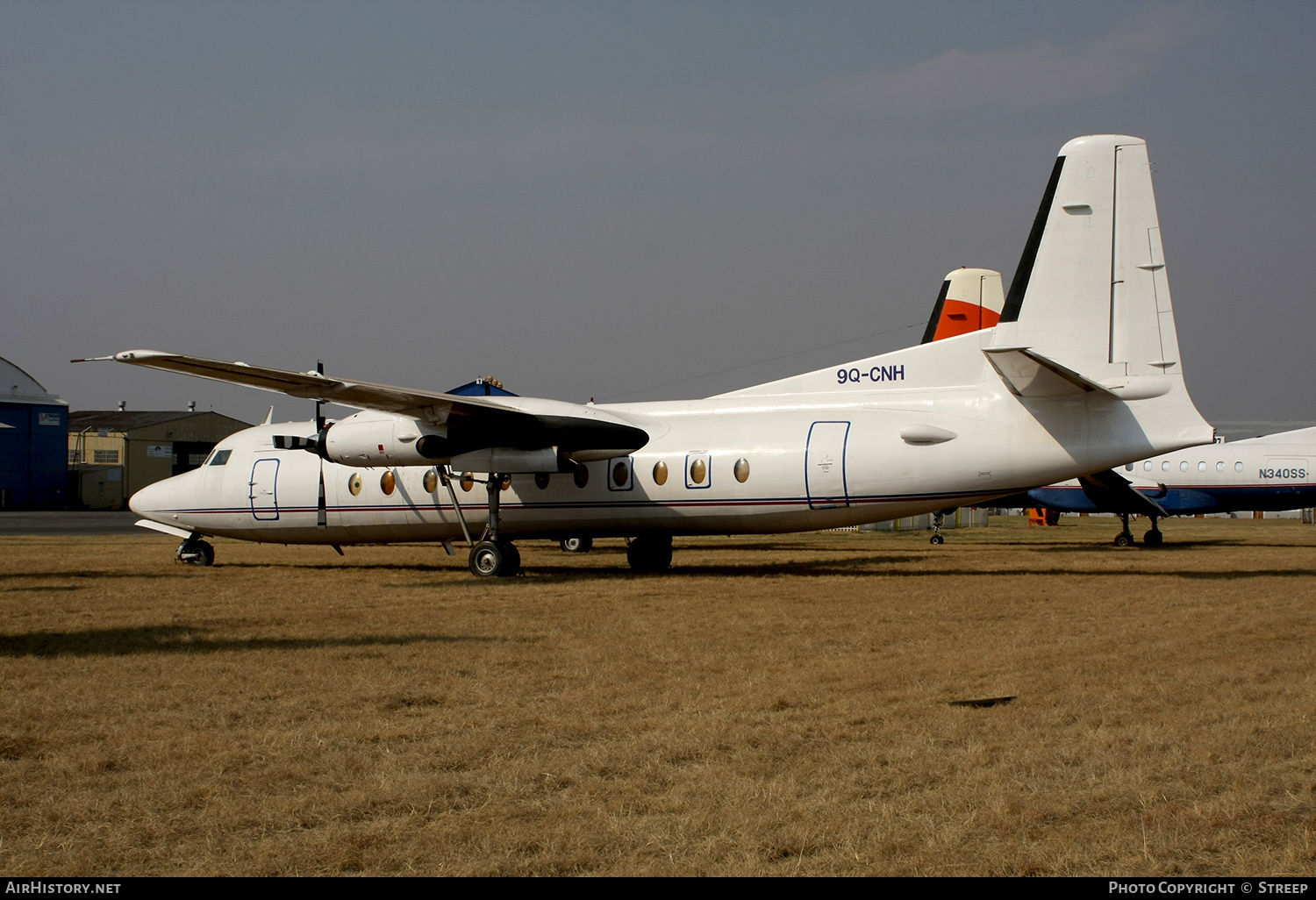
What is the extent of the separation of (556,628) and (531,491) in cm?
813

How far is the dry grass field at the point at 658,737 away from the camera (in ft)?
14.1

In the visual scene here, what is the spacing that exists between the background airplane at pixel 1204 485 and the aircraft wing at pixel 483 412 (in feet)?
55.5

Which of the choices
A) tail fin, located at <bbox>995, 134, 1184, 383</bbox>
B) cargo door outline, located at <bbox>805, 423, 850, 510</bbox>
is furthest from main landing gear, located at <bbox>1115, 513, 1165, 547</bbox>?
cargo door outline, located at <bbox>805, 423, 850, 510</bbox>

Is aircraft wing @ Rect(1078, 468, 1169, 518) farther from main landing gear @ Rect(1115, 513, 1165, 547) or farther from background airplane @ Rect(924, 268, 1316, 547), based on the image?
main landing gear @ Rect(1115, 513, 1165, 547)

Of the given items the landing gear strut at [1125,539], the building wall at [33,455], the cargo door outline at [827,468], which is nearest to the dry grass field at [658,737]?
the cargo door outline at [827,468]

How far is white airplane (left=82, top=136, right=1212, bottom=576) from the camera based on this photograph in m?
14.9

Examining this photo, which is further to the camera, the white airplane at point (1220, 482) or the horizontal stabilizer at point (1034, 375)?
the white airplane at point (1220, 482)

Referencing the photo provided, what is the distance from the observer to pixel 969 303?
24.0 m

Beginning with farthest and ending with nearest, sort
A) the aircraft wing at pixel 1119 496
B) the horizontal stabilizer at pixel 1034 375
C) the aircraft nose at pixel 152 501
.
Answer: the aircraft wing at pixel 1119 496
the aircraft nose at pixel 152 501
the horizontal stabilizer at pixel 1034 375

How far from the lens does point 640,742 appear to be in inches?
240

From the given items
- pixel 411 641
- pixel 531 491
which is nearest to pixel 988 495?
pixel 531 491

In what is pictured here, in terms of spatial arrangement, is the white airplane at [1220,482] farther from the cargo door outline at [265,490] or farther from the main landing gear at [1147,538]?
the cargo door outline at [265,490]
